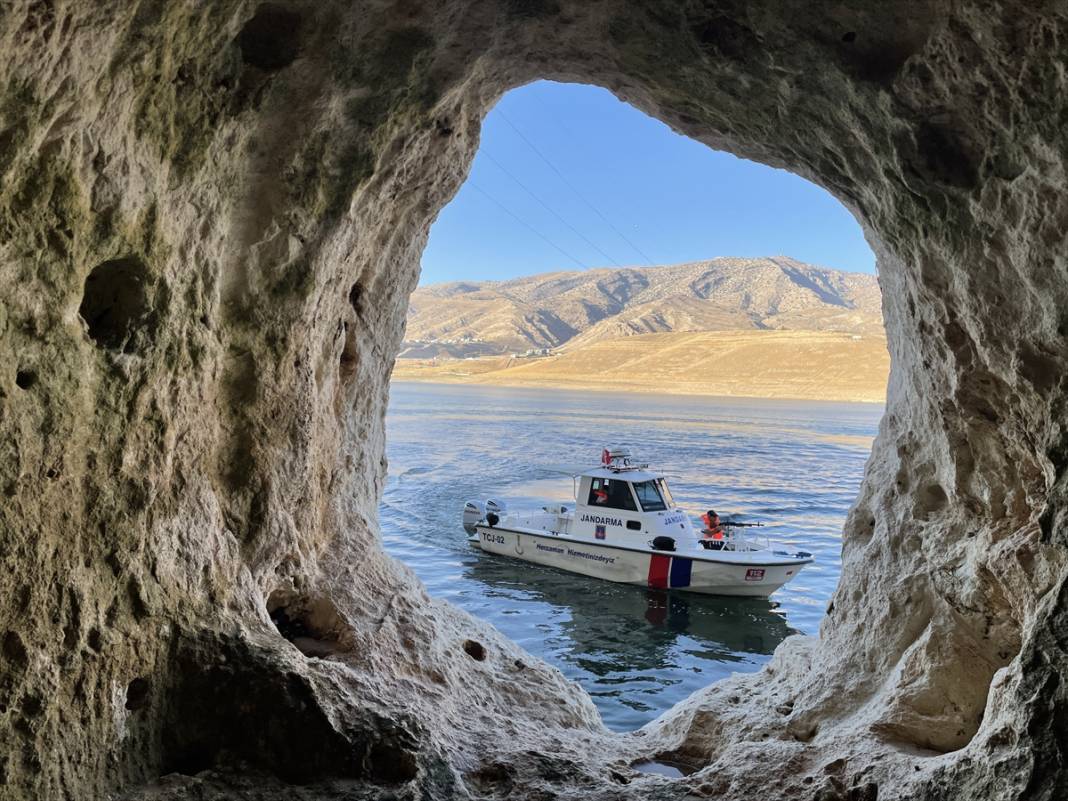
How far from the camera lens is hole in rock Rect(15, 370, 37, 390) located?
3903 millimetres

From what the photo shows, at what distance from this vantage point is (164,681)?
4.75m

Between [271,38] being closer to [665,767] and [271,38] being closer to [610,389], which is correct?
[665,767]

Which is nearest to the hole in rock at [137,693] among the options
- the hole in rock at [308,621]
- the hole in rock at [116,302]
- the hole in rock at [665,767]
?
the hole in rock at [116,302]

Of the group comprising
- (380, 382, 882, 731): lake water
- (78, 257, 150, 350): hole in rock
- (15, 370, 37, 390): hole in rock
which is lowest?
(380, 382, 882, 731): lake water

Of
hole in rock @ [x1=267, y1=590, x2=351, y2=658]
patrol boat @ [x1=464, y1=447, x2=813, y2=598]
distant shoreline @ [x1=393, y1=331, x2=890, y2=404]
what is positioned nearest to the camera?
hole in rock @ [x1=267, y1=590, x2=351, y2=658]

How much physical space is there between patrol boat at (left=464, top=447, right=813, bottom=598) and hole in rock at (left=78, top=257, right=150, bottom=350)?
16.2 metres

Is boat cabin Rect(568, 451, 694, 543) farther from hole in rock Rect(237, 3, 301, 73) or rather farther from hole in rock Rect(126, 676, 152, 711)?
hole in rock Rect(126, 676, 152, 711)

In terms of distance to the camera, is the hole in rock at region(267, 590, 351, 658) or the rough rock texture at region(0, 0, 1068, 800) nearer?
the rough rock texture at region(0, 0, 1068, 800)

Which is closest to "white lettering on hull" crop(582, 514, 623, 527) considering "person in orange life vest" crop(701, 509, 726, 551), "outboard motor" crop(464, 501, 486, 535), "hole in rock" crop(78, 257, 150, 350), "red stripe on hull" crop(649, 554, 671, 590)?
"red stripe on hull" crop(649, 554, 671, 590)

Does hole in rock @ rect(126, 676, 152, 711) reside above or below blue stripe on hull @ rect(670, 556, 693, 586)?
above

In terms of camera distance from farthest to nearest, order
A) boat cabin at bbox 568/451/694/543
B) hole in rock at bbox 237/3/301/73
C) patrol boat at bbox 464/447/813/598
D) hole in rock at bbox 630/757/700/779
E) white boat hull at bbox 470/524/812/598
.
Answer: boat cabin at bbox 568/451/694/543 < patrol boat at bbox 464/447/813/598 < white boat hull at bbox 470/524/812/598 < hole in rock at bbox 630/757/700/779 < hole in rock at bbox 237/3/301/73

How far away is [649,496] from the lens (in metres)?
20.5

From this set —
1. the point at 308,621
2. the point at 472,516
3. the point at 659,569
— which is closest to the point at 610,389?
the point at 472,516

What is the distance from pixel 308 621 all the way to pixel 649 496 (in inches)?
551
